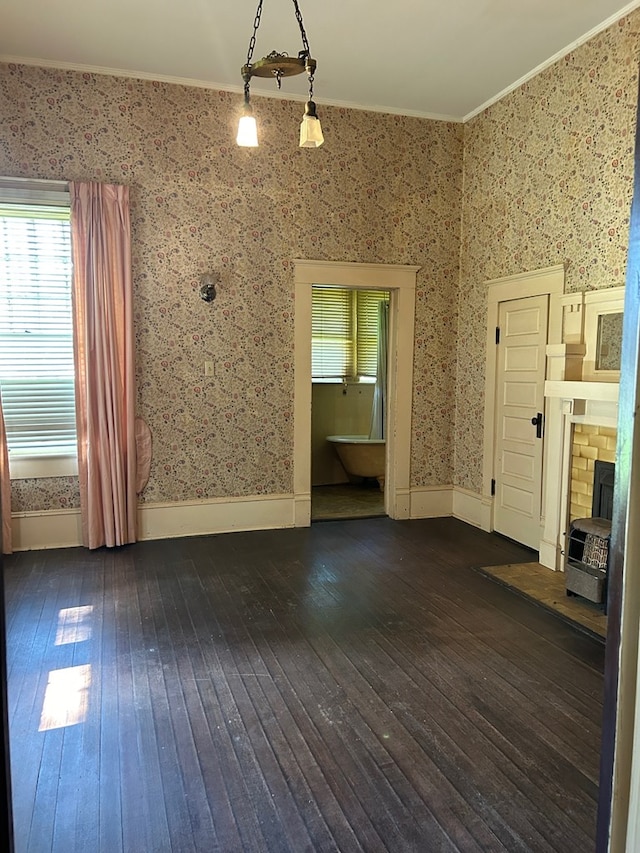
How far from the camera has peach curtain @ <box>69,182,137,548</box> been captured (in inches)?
171

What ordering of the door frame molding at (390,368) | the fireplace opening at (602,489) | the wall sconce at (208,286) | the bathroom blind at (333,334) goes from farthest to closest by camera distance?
the bathroom blind at (333,334)
the door frame molding at (390,368)
the wall sconce at (208,286)
the fireplace opening at (602,489)

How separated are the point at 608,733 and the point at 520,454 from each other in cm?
422

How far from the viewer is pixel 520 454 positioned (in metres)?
4.71

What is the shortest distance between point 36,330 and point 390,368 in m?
2.93

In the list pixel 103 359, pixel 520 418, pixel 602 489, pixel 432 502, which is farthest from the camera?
pixel 432 502

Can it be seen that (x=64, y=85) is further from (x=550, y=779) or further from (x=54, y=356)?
(x=550, y=779)

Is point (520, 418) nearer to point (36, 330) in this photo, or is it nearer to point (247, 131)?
point (247, 131)

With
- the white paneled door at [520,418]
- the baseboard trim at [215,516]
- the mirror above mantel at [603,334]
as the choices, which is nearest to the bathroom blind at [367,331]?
the white paneled door at [520,418]

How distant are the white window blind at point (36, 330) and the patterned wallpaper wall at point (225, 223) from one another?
0.32 metres

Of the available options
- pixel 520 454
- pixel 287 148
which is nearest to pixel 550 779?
pixel 520 454

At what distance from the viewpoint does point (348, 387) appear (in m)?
7.29

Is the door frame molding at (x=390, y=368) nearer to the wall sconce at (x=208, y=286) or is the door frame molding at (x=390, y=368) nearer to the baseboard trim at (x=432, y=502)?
the baseboard trim at (x=432, y=502)

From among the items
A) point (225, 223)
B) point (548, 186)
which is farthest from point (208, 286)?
point (548, 186)

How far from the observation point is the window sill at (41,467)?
14.6 ft
